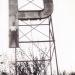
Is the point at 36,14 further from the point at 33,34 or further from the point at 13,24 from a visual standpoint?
the point at 13,24

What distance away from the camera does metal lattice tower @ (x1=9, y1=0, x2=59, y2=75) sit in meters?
5.28

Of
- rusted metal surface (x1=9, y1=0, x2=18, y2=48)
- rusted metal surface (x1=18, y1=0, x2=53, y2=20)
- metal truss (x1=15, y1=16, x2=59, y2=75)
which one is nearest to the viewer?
→ metal truss (x1=15, y1=16, x2=59, y2=75)

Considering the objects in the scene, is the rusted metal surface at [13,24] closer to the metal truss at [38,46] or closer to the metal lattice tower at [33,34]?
the metal lattice tower at [33,34]

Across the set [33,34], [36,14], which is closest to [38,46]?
[33,34]

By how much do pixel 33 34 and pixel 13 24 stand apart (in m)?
0.54

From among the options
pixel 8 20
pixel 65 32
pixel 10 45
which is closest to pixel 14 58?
pixel 10 45

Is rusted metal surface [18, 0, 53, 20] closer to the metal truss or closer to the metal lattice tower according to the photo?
the metal lattice tower

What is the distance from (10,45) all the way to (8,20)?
64cm

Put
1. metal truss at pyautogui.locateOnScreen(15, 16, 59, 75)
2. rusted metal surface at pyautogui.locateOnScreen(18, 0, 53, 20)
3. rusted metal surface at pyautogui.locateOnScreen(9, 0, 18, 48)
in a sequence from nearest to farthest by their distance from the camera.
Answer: metal truss at pyautogui.locateOnScreen(15, 16, 59, 75), rusted metal surface at pyautogui.locateOnScreen(9, 0, 18, 48), rusted metal surface at pyautogui.locateOnScreen(18, 0, 53, 20)

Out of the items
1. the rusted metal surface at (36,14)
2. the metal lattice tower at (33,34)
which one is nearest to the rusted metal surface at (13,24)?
the metal lattice tower at (33,34)

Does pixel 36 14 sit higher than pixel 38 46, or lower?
higher

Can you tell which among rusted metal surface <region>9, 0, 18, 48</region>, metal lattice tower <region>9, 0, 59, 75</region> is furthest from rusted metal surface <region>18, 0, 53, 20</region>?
rusted metal surface <region>9, 0, 18, 48</region>

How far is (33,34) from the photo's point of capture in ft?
18.1

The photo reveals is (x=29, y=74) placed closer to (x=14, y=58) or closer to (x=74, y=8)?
(x=14, y=58)
